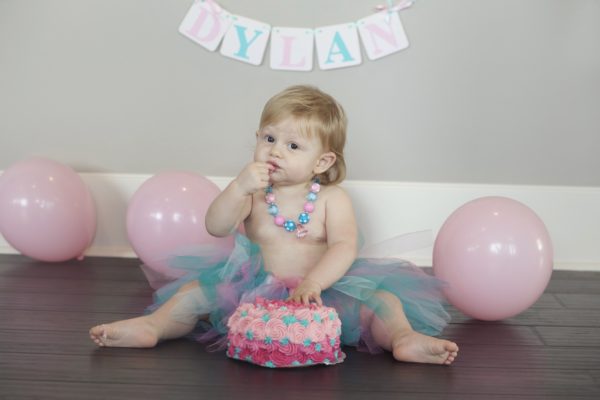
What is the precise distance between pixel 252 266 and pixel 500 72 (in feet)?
4.62

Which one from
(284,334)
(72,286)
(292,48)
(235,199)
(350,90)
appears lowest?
(72,286)

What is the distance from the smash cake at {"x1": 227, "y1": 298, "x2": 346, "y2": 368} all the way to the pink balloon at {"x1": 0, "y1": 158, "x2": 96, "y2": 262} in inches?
43.4

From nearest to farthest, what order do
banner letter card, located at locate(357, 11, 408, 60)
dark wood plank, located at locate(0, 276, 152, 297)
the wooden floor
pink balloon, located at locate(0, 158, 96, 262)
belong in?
the wooden floor, dark wood plank, located at locate(0, 276, 152, 297), pink balloon, located at locate(0, 158, 96, 262), banner letter card, located at locate(357, 11, 408, 60)

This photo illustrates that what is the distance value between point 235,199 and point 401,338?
20.4 inches

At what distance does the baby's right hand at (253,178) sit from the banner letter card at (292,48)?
1049 mm

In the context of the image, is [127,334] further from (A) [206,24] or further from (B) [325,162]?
(A) [206,24]

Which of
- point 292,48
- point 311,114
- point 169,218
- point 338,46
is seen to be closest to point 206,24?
point 292,48

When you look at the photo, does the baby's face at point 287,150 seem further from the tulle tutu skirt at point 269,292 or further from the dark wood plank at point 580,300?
the dark wood plank at point 580,300

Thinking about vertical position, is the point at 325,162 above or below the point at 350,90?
below

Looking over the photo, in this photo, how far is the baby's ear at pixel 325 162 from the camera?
2.06 metres

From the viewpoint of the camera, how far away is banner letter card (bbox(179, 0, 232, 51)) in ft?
9.43

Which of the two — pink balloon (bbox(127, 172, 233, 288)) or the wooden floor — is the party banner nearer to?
pink balloon (bbox(127, 172, 233, 288))

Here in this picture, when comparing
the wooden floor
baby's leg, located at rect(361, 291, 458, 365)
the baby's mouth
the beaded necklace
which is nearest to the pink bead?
the beaded necklace

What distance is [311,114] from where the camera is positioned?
6.57 feet
